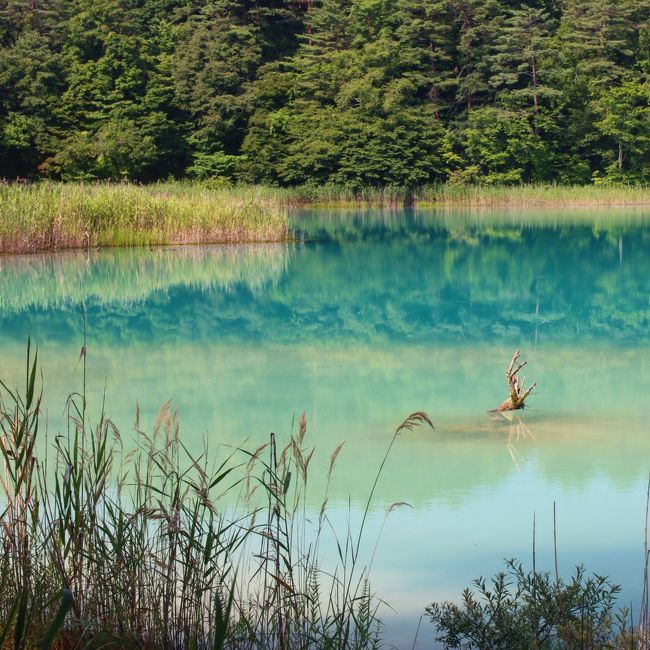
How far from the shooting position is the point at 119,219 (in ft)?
52.6

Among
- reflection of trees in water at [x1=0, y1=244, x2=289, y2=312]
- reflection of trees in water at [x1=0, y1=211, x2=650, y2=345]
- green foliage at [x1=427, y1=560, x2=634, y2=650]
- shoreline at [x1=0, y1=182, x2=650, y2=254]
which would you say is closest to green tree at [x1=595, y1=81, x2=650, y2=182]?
reflection of trees in water at [x1=0, y1=211, x2=650, y2=345]

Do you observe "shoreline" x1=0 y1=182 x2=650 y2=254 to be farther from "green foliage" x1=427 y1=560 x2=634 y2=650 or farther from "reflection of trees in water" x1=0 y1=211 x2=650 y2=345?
"green foliage" x1=427 y1=560 x2=634 y2=650

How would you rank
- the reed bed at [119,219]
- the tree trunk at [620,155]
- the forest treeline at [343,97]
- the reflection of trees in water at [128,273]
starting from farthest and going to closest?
the tree trunk at [620,155] → the forest treeline at [343,97] → the reed bed at [119,219] → the reflection of trees in water at [128,273]

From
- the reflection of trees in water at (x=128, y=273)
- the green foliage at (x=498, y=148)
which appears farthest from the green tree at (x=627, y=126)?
the reflection of trees in water at (x=128, y=273)

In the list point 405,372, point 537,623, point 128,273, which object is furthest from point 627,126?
point 537,623

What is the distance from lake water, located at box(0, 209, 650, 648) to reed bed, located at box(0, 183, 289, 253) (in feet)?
1.64

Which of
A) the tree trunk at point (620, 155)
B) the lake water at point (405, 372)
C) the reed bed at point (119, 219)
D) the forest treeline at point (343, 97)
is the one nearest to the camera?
the lake water at point (405, 372)

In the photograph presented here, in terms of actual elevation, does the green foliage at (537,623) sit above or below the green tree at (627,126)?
below

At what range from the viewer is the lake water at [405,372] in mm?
4223

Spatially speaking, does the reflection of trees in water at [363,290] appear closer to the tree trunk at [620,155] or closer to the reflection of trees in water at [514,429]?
the reflection of trees in water at [514,429]

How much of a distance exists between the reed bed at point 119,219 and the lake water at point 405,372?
1.64 feet

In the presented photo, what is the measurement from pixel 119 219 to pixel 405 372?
928cm

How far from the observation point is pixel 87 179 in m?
32.7

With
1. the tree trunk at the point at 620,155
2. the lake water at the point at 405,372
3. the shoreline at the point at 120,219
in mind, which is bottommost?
the lake water at the point at 405,372
